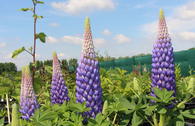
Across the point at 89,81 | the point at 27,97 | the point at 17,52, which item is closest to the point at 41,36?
the point at 17,52

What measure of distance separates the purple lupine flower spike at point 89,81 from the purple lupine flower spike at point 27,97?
14.1 inches

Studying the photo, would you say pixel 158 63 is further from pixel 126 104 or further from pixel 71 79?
pixel 71 79

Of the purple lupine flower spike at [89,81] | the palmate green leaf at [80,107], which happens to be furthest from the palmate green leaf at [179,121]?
the palmate green leaf at [80,107]

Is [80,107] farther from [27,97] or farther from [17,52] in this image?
[17,52]

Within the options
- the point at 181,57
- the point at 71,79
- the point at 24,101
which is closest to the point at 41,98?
the point at 71,79

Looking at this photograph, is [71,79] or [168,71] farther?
[71,79]

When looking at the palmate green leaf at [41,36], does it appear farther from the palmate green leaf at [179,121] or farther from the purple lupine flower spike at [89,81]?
the palmate green leaf at [179,121]

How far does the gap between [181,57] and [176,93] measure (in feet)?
49.9

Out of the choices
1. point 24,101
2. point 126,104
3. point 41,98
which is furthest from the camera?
point 41,98

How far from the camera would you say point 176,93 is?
2490mm

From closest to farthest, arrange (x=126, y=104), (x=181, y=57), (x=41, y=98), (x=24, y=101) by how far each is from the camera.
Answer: (x=126, y=104), (x=24, y=101), (x=41, y=98), (x=181, y=57)

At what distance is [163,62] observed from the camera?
94.7 inches

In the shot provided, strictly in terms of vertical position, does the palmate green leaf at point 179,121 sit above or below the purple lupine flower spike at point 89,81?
below

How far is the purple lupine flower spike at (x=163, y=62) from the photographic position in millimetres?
2385
